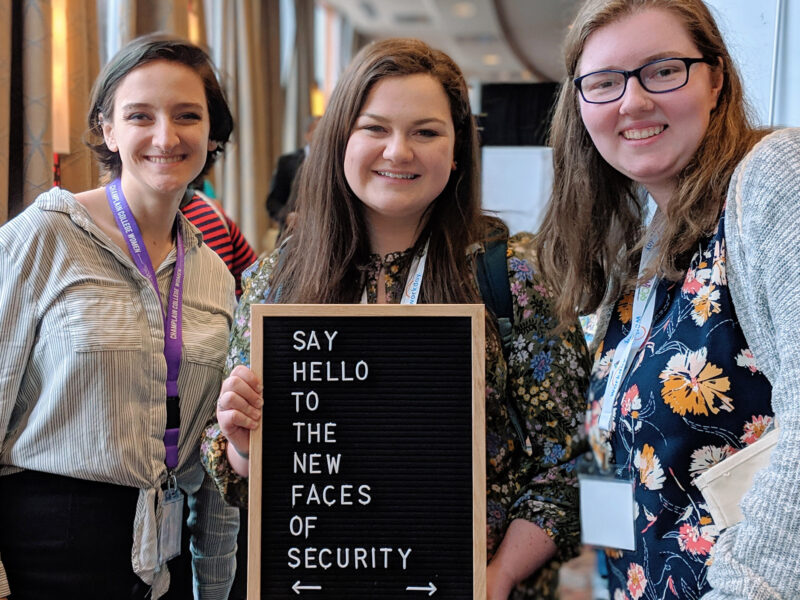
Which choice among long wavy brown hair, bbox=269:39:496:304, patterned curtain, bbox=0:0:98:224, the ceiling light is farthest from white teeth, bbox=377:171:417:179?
the ceiling light

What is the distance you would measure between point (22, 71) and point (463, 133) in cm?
188

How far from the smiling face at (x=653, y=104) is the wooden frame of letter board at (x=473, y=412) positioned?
403 millimetres

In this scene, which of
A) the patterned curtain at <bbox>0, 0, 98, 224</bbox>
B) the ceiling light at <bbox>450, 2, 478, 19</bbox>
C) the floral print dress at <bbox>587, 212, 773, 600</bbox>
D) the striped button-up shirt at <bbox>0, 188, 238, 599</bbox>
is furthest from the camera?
the ceiling light at <bbox>450, 2, 478, 19</bbox>

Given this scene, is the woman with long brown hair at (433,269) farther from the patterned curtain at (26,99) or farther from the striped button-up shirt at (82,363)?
the patterned curtain at (26,99)

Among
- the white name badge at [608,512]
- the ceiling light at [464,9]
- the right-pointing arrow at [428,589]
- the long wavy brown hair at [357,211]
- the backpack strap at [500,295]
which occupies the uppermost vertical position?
the ceiling light at [464,9]

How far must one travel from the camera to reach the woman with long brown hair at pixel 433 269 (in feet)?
4.65

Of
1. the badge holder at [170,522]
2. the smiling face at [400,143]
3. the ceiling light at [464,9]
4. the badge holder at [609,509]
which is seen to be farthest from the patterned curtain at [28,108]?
the ceiling light at [464,9]

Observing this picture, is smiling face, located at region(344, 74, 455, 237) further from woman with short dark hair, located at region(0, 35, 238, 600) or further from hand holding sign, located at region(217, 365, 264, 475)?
woman with short dark hair, located at region(0, 35, 238, 600)

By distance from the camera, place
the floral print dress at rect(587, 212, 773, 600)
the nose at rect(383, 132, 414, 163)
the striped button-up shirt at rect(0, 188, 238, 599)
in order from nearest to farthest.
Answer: the floral print dress at rect(587, 212, 773, 600) < the nose at rect(383, 132, 414, 163) < the striped button-up shirt at rect(0, 188, 238, 599)

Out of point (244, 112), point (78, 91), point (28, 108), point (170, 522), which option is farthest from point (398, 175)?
point (244, 112)

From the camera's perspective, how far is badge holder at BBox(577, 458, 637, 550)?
127 cm

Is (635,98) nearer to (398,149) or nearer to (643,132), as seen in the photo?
(643,132)

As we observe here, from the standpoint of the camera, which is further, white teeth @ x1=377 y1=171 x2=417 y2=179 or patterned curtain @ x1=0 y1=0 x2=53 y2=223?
patterned curtain @ x1=0 y1=0 x2=53 y2=223

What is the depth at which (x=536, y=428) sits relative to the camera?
1.44 meters
